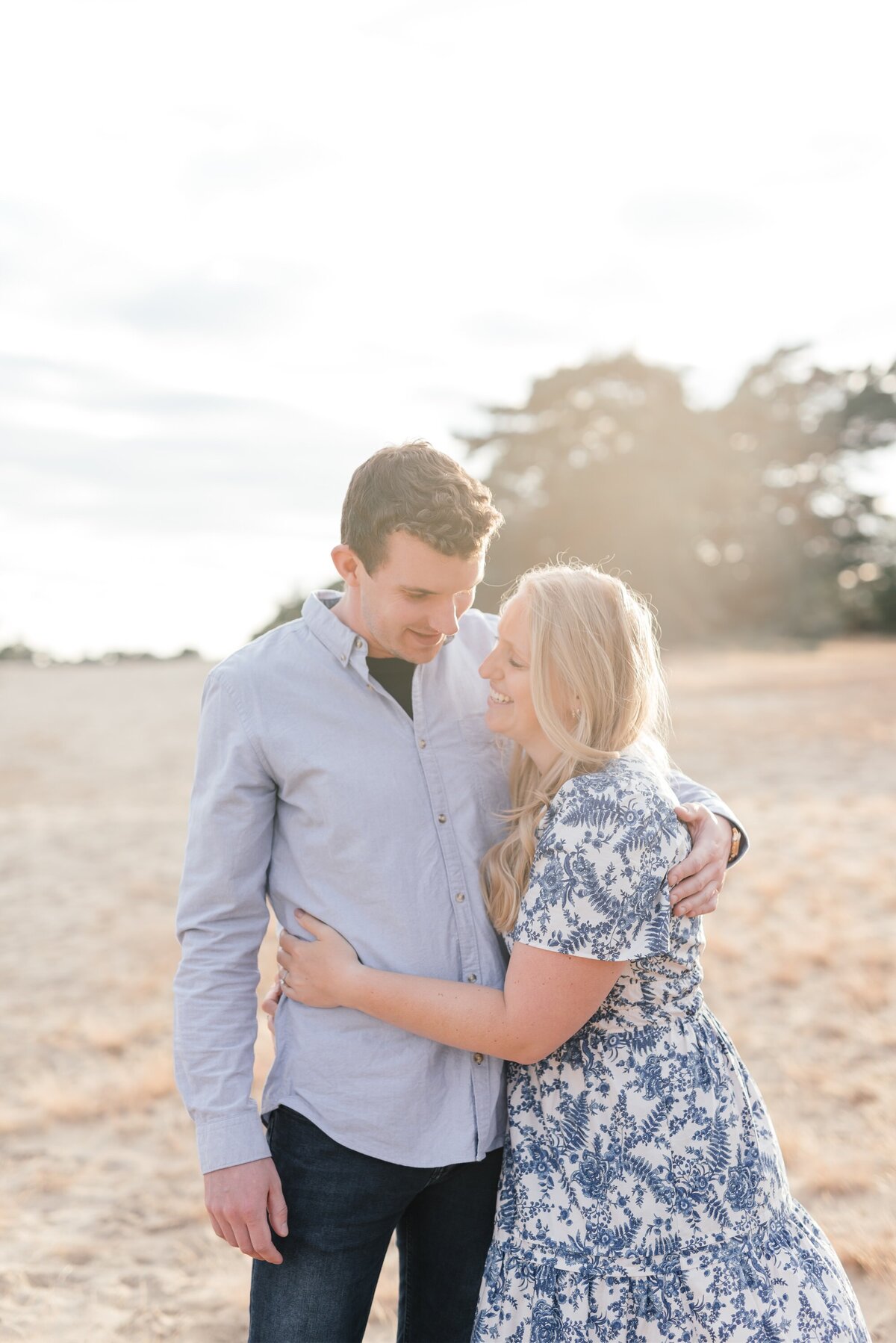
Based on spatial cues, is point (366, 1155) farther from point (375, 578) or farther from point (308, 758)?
point (375, 578)

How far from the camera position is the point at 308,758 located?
206 cm

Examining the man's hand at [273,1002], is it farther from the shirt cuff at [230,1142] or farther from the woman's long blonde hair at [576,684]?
the woman's long blonde hair at [576,684]

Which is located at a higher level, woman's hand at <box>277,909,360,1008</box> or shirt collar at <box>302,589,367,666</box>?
shirt collar at <box>302,589,367,666</box>

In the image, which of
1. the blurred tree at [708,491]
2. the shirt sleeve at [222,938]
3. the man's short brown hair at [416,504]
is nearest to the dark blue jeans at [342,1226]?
the shirt sleeve at [222,938]

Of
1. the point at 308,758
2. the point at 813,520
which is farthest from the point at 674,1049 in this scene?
the point at 813,520

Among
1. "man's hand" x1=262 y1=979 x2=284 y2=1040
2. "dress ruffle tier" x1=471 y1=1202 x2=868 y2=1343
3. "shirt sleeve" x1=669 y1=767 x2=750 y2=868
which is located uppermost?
"shirt sleeve" x1=669 y1=767 x2=750 y2=868

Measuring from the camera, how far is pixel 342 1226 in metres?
2.02

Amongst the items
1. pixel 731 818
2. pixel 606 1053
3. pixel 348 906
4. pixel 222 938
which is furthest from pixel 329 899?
pixel 731 818

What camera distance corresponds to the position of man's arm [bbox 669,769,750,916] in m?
1.95

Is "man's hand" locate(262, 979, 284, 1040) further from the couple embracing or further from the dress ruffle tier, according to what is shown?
the dress ruffle tier

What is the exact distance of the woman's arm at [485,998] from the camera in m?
1.87

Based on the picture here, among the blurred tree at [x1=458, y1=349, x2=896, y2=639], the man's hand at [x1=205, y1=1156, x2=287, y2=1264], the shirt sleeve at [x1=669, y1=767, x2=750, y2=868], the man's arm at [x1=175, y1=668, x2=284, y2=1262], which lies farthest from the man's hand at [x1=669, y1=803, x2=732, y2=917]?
the blurred tree at [x1=458, y1=349, x2=896, y2=639]

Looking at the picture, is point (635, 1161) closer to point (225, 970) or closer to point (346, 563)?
point (225, 970)

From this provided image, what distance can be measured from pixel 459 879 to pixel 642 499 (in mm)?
28002
